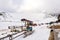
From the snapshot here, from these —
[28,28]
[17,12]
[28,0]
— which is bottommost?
[28,28]

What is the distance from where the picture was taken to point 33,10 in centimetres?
323

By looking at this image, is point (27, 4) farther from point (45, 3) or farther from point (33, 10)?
point (45, 3)

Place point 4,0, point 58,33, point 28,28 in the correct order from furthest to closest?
point 28,28 < point 4,0 < point 58,33

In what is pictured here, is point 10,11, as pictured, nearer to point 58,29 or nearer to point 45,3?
point 45,3

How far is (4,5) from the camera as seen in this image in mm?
3037

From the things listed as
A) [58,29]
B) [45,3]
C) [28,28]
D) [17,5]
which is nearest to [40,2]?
[45,3]

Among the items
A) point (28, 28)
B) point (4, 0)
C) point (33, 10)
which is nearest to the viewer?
point (4, 0)

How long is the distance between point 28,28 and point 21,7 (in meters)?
2.25

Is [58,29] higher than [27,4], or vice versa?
[27,4]

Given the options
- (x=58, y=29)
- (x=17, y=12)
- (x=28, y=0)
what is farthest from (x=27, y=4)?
(x=58, y=29)

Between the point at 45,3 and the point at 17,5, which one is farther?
the point at 17,5

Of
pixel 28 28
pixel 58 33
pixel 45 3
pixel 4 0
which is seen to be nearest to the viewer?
pixel 58 33

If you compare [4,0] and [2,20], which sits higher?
[4,0]

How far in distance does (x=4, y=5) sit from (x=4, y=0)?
13 centimetres
